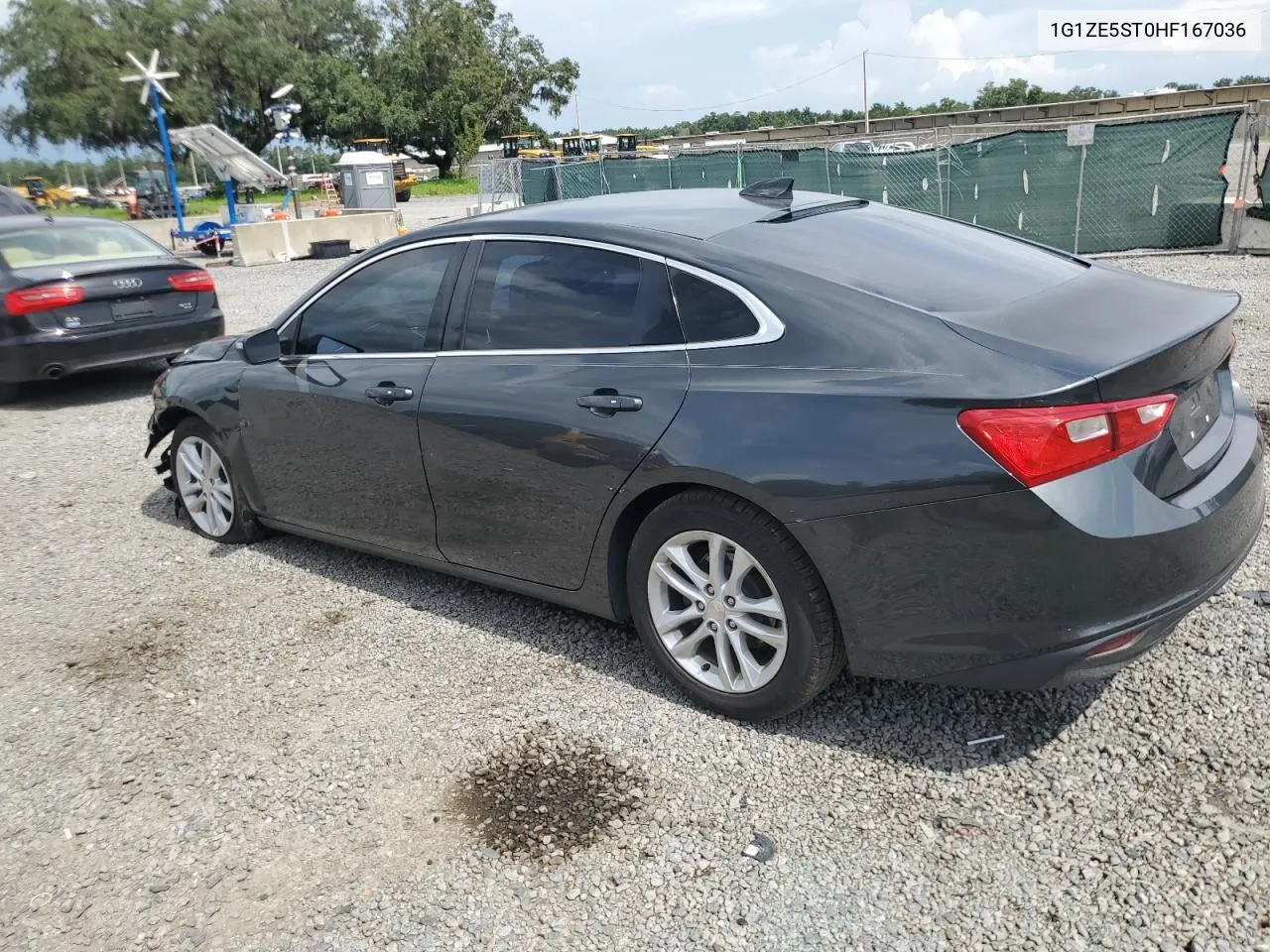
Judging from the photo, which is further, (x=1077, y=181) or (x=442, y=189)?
(x=442, y=189)

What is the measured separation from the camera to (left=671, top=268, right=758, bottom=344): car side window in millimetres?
3223

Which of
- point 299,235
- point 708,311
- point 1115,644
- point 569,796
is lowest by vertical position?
point 569,796

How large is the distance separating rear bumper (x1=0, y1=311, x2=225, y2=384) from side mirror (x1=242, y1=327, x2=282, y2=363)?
480 centimetres

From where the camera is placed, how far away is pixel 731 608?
10.6 ft

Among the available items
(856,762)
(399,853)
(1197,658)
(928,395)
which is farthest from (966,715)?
(399,853)

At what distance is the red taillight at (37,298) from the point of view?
27.2 ft

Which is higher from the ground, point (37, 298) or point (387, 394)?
point (37, 298)

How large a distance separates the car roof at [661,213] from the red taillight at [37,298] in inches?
230

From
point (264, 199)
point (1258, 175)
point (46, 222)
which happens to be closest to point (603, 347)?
point (46, 222)

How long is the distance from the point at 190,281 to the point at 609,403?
7.28 m

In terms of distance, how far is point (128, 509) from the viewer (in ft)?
20.1

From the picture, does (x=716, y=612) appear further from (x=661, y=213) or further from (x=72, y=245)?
(x=72, y=245)

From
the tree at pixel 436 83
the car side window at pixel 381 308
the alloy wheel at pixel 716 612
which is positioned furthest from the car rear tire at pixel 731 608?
the tree at pixel 436 83

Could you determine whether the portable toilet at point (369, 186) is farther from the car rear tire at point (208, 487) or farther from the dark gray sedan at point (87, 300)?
the car rear tire at point (208, 487)
